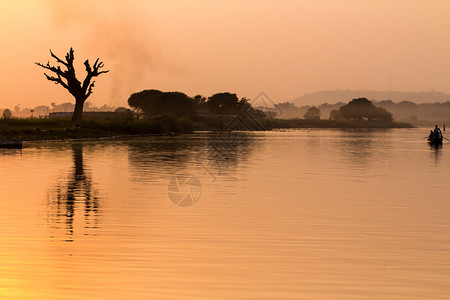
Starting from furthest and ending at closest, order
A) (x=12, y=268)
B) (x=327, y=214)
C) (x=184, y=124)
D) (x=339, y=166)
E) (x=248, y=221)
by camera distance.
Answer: (x=184, y=124) < (x=339, y=166) < (x=327, y=214) < (x=248, y=221) < (x=12, y=268)

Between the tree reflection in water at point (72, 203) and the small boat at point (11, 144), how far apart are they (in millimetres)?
34003

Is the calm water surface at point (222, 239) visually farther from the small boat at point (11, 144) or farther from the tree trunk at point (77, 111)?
the tree trunk at point (77, 111)

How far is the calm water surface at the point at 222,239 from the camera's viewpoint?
11.6 m

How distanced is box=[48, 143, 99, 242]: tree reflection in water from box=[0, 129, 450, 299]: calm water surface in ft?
0.21

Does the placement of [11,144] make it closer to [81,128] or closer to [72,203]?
[81,128]

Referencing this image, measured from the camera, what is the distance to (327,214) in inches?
845

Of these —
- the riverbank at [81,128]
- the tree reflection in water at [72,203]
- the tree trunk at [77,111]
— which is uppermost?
the tree trunk at [77,111]

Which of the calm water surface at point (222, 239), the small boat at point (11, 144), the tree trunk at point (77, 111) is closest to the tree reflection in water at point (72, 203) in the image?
the calm water surface at point (222, 239)

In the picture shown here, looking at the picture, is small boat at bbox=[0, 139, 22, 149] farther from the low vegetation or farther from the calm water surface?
the calm water surface

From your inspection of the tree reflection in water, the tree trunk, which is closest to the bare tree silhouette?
the tree trunk

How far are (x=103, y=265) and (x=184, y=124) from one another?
443 feet

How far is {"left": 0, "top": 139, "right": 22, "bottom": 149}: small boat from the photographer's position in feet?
216

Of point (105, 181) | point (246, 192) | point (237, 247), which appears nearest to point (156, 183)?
point (105, 181)

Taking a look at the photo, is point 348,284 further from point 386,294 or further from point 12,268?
point 12,268
